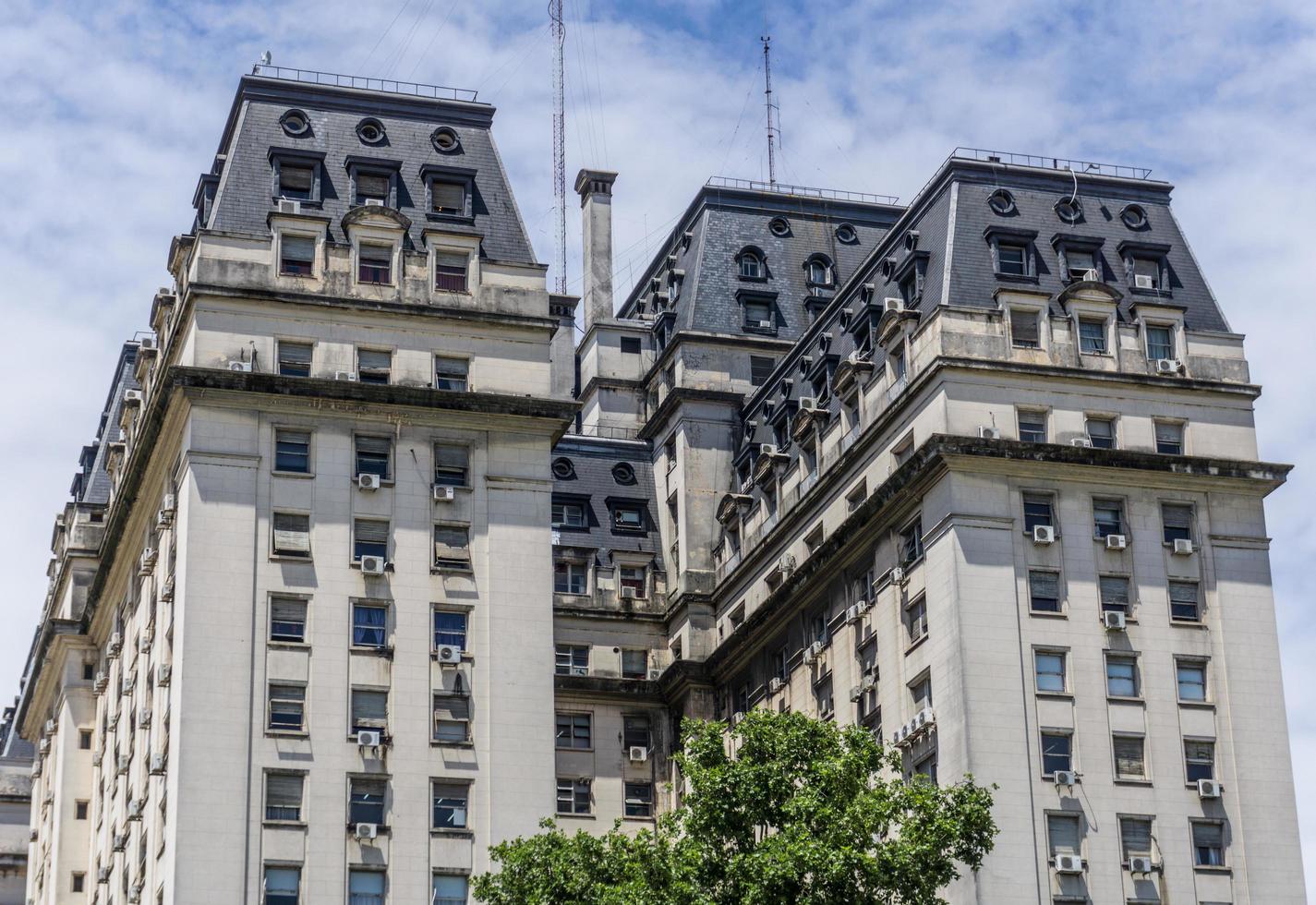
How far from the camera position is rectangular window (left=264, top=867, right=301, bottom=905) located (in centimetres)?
8544

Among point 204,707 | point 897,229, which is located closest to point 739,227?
point 897,229

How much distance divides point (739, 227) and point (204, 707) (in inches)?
1800

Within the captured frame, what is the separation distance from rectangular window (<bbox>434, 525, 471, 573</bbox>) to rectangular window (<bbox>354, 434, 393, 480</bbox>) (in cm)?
304

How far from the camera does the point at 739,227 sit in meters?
123

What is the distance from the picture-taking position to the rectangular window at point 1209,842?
87.1 metres

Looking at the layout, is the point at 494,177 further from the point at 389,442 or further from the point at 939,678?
the point at 939,678

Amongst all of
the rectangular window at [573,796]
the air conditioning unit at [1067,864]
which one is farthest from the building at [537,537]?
the rectangular window at [573,796]

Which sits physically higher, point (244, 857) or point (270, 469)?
point (270, 469)

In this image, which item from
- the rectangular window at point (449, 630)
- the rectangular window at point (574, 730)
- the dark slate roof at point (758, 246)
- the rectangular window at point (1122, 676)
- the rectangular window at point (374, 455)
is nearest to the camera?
the rectangular window at point (1122, 676)

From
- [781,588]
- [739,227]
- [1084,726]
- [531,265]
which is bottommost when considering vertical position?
[1084,726]

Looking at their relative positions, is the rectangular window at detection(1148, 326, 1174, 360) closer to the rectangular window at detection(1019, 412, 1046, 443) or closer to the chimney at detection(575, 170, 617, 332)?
the rectangular window at detection(1019, 412, 1046, 443)

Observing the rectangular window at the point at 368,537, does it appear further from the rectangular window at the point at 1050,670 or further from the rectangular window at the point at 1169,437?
the rectangular window at the point at 1169,437

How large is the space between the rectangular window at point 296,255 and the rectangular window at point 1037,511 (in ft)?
95.2

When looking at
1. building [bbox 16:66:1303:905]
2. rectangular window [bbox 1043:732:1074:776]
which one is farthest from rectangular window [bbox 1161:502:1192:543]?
rectangular window [bbox 1043:732:1074:776]
